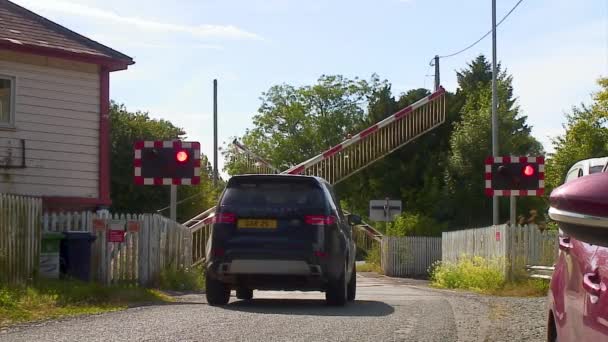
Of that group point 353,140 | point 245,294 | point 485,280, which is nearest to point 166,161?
point 245,294

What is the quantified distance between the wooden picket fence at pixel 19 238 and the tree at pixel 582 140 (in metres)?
42.9

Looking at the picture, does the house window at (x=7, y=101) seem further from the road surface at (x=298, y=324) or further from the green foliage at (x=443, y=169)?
the green foliage at (x=443, y=169)

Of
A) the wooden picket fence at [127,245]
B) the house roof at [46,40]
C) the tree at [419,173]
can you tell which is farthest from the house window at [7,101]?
the tree at [419,173]

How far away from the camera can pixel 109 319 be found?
37.4 feet

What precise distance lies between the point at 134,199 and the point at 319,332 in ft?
144

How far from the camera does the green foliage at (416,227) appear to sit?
4231 centimetres

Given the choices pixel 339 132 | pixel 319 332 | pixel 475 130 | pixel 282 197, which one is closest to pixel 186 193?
pixel 475 130

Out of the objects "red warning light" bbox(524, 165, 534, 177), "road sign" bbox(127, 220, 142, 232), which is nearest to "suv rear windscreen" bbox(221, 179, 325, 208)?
"road sign" bbox(127, 220, 142, 232)

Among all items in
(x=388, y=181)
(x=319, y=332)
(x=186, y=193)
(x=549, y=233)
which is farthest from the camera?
(x=186, y=193)

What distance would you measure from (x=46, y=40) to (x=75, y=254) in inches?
299

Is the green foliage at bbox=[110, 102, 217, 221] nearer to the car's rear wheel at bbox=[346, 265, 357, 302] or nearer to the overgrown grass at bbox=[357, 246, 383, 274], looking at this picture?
the overgrown grass at bbox=[357, 246, 383, 274]

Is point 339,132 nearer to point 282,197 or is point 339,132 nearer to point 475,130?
point 475,130

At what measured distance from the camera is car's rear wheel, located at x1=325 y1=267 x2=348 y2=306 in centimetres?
1374

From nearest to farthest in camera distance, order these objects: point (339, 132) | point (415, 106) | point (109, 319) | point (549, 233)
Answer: point (109, 319) < point (549, 233) < point (415, 106) < point (339, 132)
